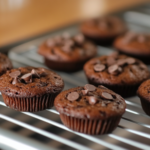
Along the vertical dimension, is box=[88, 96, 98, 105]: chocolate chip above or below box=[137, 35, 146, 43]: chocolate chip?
above

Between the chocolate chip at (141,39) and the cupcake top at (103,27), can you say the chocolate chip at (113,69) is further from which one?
the cupcake top at (103,27)

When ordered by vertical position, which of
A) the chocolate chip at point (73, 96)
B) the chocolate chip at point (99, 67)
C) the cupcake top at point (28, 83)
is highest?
the chocolate chip at point (73, 96)

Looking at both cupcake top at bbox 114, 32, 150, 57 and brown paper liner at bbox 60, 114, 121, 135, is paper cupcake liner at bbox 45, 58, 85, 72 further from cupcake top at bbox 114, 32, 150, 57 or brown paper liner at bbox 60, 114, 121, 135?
brown paper liner at bbox 60, 114, 121, 135

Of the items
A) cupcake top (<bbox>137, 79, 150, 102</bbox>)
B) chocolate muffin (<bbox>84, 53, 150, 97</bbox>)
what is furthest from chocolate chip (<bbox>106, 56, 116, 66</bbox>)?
cupcake top (<bbox>137, 79, 150, 102</bbox>)

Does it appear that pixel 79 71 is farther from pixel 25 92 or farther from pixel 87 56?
pixel 25 92

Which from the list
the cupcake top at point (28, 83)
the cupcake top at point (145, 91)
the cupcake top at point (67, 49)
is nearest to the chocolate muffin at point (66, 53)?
the cupcake top at point (67, 49)

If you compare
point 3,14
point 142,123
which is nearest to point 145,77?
point 142,123

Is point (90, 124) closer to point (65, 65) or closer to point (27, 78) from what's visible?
point (27, 78)
